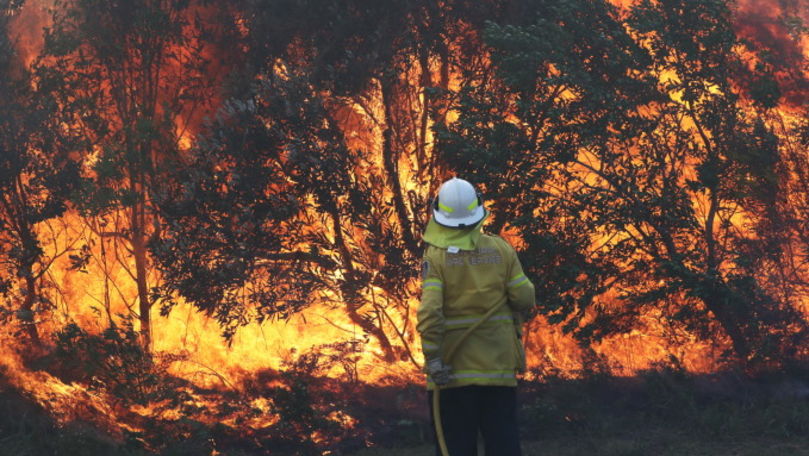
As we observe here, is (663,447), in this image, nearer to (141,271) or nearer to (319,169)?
(319,169)

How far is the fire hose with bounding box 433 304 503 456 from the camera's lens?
457cm

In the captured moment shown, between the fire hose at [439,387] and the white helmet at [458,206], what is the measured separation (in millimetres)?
511

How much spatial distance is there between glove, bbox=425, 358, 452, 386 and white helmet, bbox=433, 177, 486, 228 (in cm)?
76

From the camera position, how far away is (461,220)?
4.60 meters

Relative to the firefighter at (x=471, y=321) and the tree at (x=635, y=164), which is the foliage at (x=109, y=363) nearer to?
the tree at (x=635, y=164)

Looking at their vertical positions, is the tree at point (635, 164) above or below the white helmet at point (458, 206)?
above

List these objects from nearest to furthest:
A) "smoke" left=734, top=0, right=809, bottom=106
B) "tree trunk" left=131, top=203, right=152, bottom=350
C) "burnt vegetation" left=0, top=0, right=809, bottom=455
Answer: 1. "burnt vegetation" left=0, top=0, right=809, bottom=455
2. "smoke" left=734, top=0, right=809, bottom=106
3. "tree trunk" left=131, top=203, right=152, bottom=350

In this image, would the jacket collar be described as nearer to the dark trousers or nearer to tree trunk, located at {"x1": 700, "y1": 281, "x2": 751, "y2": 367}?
the dark trousers

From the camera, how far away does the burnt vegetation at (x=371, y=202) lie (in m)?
8.59

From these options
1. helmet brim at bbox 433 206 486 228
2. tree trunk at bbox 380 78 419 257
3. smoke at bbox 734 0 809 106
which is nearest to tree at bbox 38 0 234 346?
tree trunk at bbox 380 78 419 257

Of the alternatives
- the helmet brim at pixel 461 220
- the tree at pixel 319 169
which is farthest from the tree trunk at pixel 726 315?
the helmet brim at pixel 461 220

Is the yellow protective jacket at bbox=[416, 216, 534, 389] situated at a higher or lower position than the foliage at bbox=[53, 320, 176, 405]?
lower

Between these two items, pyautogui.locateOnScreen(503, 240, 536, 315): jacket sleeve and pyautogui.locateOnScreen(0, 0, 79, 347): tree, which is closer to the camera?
pyautogui.locateOnScreen(503, 240, 536, 315): jacket sleeve

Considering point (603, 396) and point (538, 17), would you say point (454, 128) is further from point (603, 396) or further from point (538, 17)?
point (603, 396)
